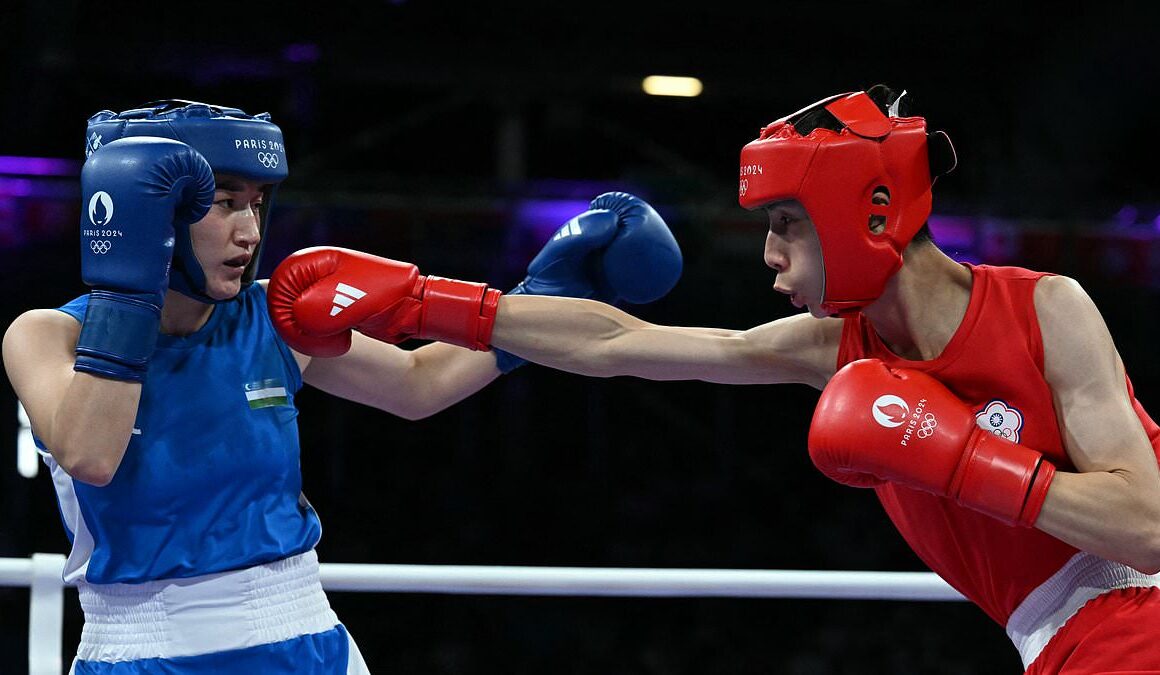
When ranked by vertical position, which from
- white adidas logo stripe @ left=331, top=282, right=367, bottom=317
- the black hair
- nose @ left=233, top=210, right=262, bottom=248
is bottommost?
white adidas logo stripe @ left=331, top=282, right=367, bottom=317

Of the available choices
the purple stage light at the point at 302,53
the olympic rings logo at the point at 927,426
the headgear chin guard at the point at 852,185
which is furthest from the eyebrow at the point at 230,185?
the purple stage light at the point at 302,53

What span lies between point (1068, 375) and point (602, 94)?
5.75 m

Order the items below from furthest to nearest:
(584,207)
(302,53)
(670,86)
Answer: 1. (670,86)
2. (302,53)
3. (584,207)

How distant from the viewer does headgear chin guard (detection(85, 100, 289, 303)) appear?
1.83 m

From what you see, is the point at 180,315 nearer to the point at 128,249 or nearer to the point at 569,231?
the point at 128,249

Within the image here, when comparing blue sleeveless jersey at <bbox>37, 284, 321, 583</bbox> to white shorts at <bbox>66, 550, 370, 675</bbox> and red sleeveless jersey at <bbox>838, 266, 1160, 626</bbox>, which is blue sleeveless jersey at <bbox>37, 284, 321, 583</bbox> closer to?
white shorts at <bbox>66, 550, 370, 675</bbox>

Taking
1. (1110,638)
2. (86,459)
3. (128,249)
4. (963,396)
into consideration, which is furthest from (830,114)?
(86,459)

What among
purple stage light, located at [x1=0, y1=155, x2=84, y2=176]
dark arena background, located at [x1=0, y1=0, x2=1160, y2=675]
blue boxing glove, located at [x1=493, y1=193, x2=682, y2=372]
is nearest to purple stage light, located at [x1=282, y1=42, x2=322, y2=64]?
dark arena background, located at [x1=0, y1=0, x2=1160, y2=675]

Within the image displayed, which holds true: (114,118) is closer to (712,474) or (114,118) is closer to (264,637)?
(264,637)

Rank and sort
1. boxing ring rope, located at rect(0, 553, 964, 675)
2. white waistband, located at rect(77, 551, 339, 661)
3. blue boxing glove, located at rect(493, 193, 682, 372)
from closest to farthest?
white waistband, located at rect(77, 551, 339, 661)
blue boxing glove, located at rect(493, 193, 682, 372)
boxing ring rope, located at rect(0, 553, 964, 675)

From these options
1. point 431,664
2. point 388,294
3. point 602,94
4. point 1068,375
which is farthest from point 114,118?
point 602,94

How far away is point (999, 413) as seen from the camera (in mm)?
1813

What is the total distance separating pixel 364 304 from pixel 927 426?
33.6 inches

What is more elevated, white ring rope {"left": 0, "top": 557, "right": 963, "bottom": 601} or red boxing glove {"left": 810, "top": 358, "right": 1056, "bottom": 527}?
red boxing glove {"left": 810, "top": 358, "right": 1056, "bottom": 527}
